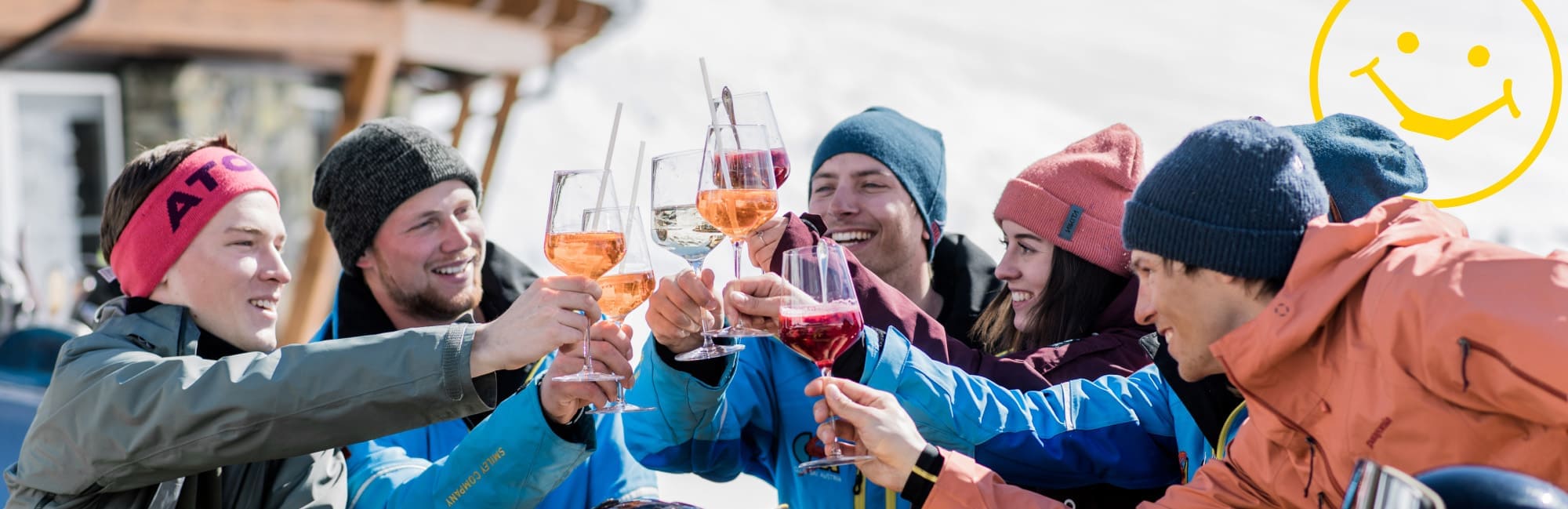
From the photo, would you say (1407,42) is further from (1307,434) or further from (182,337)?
(182,337)

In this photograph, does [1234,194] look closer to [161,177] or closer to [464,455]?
[464,455]

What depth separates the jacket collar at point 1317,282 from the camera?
2162 millimetres

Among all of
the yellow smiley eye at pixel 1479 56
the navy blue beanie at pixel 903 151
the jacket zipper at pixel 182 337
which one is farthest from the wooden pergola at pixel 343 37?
the yellow smiley eye at pixel 1479 56

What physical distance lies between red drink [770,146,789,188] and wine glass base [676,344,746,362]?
36 cm

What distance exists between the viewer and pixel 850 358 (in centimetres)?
286

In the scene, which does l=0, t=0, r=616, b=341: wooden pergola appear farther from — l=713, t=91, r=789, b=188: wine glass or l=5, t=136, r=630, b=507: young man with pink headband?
l=713, t=91, r=789, b=188: wine glass

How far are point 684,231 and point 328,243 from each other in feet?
28.6

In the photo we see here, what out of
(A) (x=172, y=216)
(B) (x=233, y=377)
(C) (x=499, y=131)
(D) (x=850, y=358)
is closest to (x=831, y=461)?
(D) (x=850, y=358)

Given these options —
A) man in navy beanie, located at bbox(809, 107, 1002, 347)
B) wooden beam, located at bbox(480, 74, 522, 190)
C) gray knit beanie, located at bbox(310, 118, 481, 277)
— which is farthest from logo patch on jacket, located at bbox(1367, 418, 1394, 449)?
wooden beam, located at bbox(480, 74, 522, 190)

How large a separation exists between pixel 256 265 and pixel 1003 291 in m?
1.98

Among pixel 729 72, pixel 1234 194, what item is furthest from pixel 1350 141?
pixel 729 72

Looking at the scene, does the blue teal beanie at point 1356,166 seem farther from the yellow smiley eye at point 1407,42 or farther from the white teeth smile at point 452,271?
the white teeth smile at point 452,271

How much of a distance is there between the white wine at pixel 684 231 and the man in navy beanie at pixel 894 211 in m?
1.31

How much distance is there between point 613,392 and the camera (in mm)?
2771
